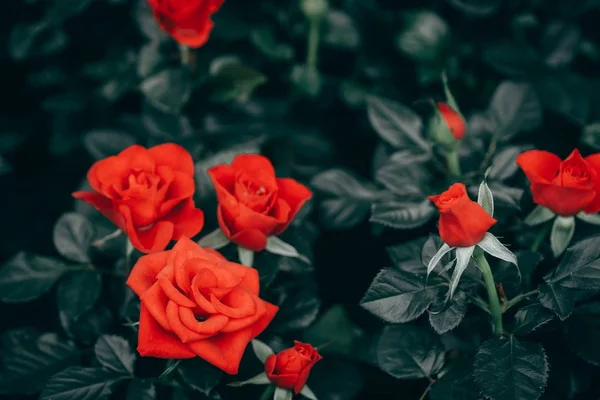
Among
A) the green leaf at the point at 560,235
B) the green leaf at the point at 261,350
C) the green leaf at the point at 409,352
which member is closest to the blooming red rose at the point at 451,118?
the green leaf at the point at 560,235

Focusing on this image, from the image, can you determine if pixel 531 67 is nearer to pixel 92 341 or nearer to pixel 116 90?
pixel 116 90

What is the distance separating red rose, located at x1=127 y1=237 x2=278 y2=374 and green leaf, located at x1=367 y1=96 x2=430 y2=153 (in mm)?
429

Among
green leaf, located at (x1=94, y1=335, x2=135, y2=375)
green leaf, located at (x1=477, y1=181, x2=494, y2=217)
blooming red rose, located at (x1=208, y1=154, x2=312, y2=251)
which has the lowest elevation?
green leaf, located at (x1=94, y1=335, x2=135, y2=375)

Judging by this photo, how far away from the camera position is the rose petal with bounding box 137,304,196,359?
2.42 feet

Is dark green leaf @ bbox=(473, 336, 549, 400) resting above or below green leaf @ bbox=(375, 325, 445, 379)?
above

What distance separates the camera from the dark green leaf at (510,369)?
2.50 ft

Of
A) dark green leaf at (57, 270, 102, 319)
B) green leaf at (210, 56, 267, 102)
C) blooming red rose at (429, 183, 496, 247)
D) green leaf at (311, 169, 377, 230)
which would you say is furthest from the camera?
green leaf at (210, 56, 267, 102)

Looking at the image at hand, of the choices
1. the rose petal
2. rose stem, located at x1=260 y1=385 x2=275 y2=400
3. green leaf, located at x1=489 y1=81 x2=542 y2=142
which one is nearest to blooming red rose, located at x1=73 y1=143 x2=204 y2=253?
the rose petal

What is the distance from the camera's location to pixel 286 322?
0.93 m

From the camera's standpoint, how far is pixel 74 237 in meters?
1.00

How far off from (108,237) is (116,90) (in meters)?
0.44

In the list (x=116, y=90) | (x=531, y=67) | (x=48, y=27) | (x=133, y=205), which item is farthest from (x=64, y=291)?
(x=531, y=67)

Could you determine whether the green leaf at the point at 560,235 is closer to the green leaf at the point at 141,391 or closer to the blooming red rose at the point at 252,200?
the blooming red rose at the point at 252,200

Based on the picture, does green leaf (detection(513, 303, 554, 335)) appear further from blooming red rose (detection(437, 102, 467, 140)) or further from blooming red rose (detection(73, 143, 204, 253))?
blooming red rose (detection(73, 143, 204, 253))
